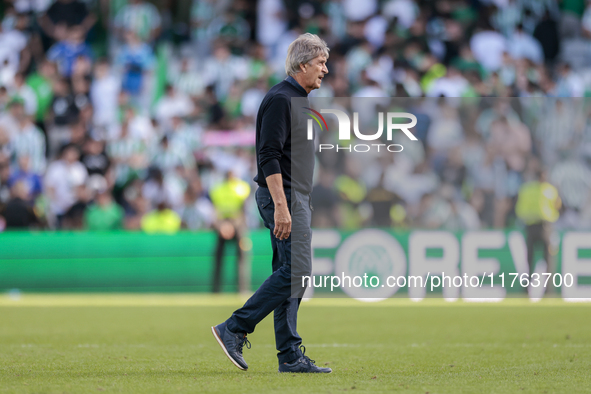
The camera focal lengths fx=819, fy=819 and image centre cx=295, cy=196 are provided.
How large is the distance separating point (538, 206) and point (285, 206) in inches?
307

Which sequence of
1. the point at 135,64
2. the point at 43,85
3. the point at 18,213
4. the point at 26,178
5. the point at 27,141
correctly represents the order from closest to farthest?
the point at 18,213 < the point at 26,178 < the point at 27,141 < the point at 43,85 < the point at 135,64

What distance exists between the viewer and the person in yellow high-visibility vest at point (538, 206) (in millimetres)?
11555

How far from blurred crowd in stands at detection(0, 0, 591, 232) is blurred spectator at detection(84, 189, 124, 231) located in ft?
0.08

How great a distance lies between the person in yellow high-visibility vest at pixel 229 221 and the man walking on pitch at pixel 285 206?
24.0 feet

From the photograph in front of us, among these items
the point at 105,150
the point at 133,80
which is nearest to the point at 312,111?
the point at 105,150

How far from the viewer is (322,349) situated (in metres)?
6.51

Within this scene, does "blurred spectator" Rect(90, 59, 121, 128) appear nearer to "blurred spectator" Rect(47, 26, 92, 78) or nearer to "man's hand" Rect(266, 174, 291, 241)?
"blurred spectator" Rect(47, 26, 92, 78)

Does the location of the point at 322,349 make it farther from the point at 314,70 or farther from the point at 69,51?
the point at 69,51

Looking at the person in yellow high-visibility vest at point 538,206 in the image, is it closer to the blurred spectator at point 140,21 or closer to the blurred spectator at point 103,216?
the blurred spectator at point 103,216

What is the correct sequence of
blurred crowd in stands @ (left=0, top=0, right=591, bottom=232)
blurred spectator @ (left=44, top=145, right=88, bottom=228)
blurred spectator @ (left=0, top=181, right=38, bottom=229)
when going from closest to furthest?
1. blurred crowd in stands @ (left=0, top=0, right=591, bottom=232)
2. blurred spectator @ (left=0, top=181, right=38, bottom=229)
3. blurred spectator @ (left=44, top=145, right=88, bottom=228)

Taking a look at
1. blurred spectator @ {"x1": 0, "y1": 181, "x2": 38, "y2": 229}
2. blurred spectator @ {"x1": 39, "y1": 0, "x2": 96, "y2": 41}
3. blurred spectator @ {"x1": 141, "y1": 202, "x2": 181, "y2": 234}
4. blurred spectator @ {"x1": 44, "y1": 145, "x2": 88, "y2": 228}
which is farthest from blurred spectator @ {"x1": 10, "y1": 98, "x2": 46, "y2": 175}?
blurred spectator @ {"x1": 141, "y1": 202, "x2": 181, "y2": 234}

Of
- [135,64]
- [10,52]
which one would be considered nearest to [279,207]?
[135,64]

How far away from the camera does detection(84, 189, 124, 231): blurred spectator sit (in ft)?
44.7

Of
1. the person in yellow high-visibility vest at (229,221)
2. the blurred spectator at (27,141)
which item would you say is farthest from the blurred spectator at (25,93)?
the person in yellow high-visibility vest at (229,221)
